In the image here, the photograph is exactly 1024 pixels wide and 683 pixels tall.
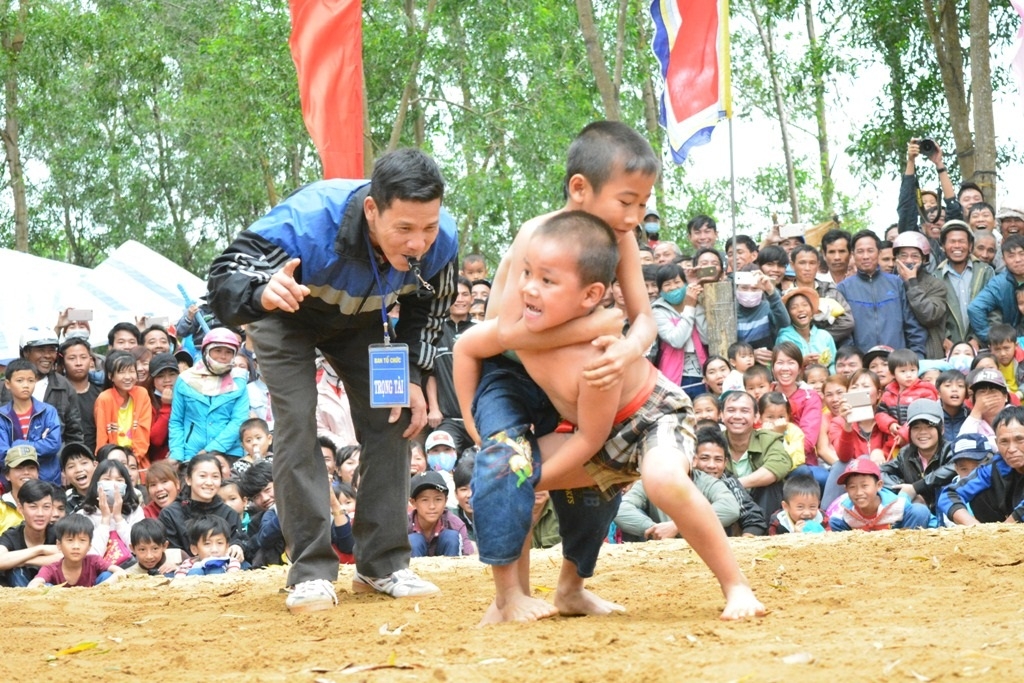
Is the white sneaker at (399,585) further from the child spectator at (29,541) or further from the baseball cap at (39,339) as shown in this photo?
the baseball cap at (39,339)

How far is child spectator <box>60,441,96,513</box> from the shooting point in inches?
337

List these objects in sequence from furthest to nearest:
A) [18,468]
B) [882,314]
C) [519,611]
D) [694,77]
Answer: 1. [694,77]
2. [882,314]
3. [18,468]
4. [519,611]

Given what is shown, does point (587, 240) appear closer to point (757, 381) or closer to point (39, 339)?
point (757, 381)

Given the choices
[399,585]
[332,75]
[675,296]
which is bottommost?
[399,585]

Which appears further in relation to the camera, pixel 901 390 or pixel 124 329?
pixel 124 329

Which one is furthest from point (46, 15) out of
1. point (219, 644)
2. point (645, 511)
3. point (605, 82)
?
point (219, 644)

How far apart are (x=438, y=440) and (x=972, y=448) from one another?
337 centimetres

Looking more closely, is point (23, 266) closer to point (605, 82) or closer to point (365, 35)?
point (365, 35)

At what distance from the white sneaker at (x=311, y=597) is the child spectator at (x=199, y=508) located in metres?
2.86

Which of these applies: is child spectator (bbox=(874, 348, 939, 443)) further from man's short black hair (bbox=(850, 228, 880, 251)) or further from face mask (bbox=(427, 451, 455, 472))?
face mask (bbox=(427, 451, 455, 472))

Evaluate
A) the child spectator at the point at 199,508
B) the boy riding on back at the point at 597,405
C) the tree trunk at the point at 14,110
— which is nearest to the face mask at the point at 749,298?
the child spectator at the point at 199,508

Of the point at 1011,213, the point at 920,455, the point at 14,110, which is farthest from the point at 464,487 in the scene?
the point at 14,110

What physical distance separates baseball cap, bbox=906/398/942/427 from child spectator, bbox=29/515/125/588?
14.8ft

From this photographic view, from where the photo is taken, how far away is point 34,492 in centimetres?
742
